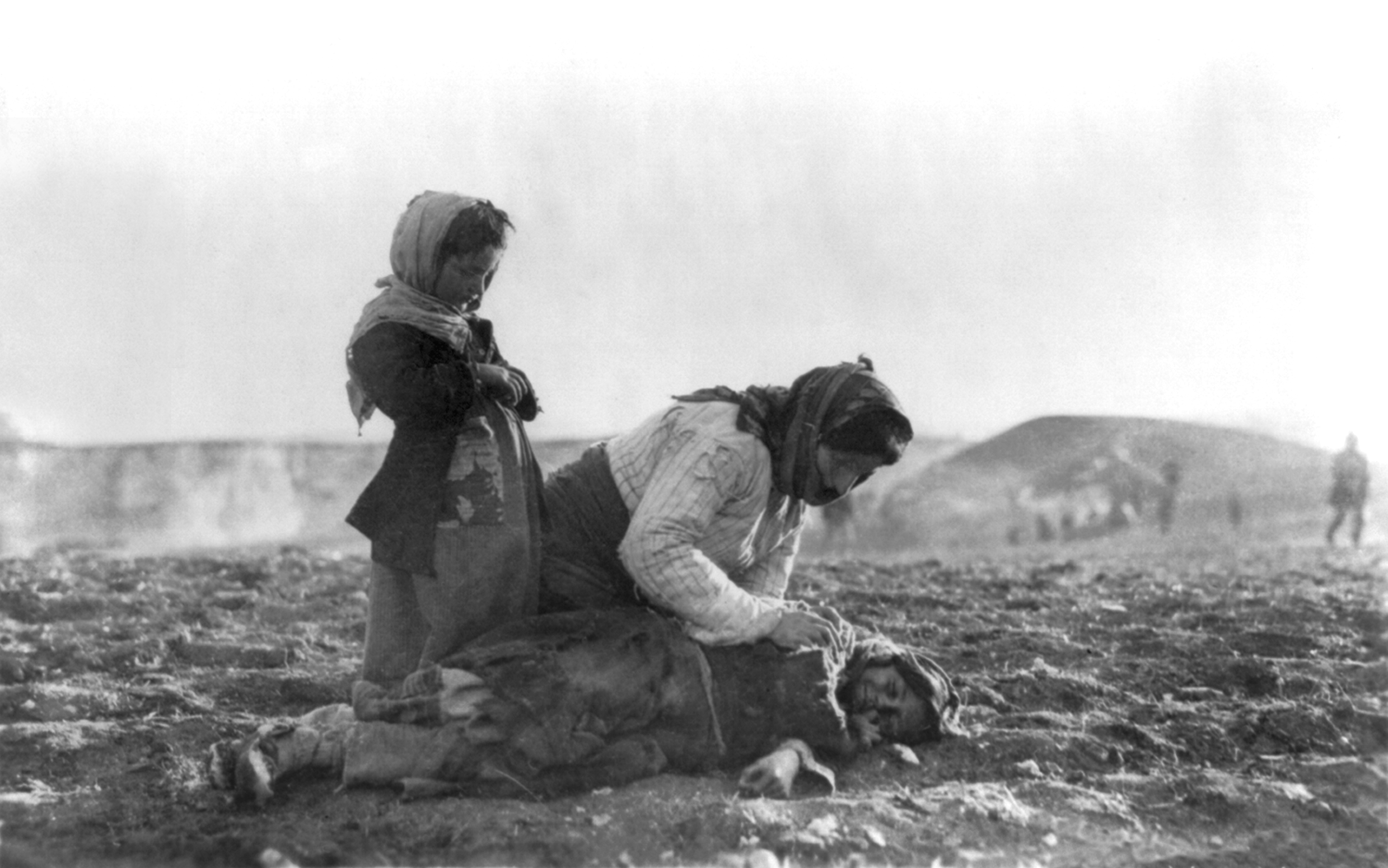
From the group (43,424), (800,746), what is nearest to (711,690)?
(800,746)

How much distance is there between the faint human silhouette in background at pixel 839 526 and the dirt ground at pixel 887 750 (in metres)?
5.65

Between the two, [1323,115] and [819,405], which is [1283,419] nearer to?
[1323,115]

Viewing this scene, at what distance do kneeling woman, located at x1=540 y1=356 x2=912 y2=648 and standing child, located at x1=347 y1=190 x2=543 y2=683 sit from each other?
7.7 inches

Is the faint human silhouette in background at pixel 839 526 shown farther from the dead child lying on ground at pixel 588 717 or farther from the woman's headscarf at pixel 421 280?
the woman's headscarf at pixel 421 280

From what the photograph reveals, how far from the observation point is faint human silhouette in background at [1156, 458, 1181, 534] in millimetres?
11336

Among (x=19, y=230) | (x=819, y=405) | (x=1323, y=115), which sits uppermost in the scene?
(x=1323, y=115)

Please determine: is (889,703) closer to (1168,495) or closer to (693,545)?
(693,545)

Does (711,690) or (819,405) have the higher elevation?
(819,405)

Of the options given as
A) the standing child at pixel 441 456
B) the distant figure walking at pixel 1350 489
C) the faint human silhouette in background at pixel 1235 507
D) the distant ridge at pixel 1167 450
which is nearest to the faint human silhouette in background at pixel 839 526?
the distant ridge at pixel 1167 450

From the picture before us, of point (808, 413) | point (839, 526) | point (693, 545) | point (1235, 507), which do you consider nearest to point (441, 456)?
point (693, 545)

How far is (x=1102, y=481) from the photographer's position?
1170cm

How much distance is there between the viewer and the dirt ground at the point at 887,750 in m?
3.82

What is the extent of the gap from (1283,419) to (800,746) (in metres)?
7.09

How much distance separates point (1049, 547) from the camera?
12648 mm
